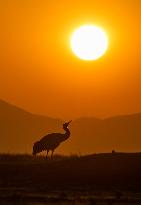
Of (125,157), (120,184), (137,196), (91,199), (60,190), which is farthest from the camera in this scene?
(125,157)

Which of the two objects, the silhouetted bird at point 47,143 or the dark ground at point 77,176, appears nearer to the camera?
the dark ground at point 77,176

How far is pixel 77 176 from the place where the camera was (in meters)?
40.7

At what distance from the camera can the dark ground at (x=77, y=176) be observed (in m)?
34.9

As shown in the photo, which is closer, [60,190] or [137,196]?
[137,196]

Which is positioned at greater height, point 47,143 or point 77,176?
point 47,143

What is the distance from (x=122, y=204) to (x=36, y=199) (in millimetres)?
3759

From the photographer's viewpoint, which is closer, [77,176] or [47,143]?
[77,176]

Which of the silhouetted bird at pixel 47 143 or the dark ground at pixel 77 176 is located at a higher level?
the silhouetted bird at pixel 47 143

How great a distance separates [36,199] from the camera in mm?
30625

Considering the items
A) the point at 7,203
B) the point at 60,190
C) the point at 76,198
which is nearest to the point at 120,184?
the point at 60,190

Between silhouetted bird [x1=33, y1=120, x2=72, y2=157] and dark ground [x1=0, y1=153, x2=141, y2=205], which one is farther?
silhouetted bird [x1=33, y1=120, x2=72, y2=157]

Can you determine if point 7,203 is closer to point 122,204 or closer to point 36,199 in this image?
point 36,199

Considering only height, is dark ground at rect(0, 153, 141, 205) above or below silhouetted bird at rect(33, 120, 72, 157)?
below

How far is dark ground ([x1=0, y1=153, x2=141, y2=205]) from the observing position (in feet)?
115
